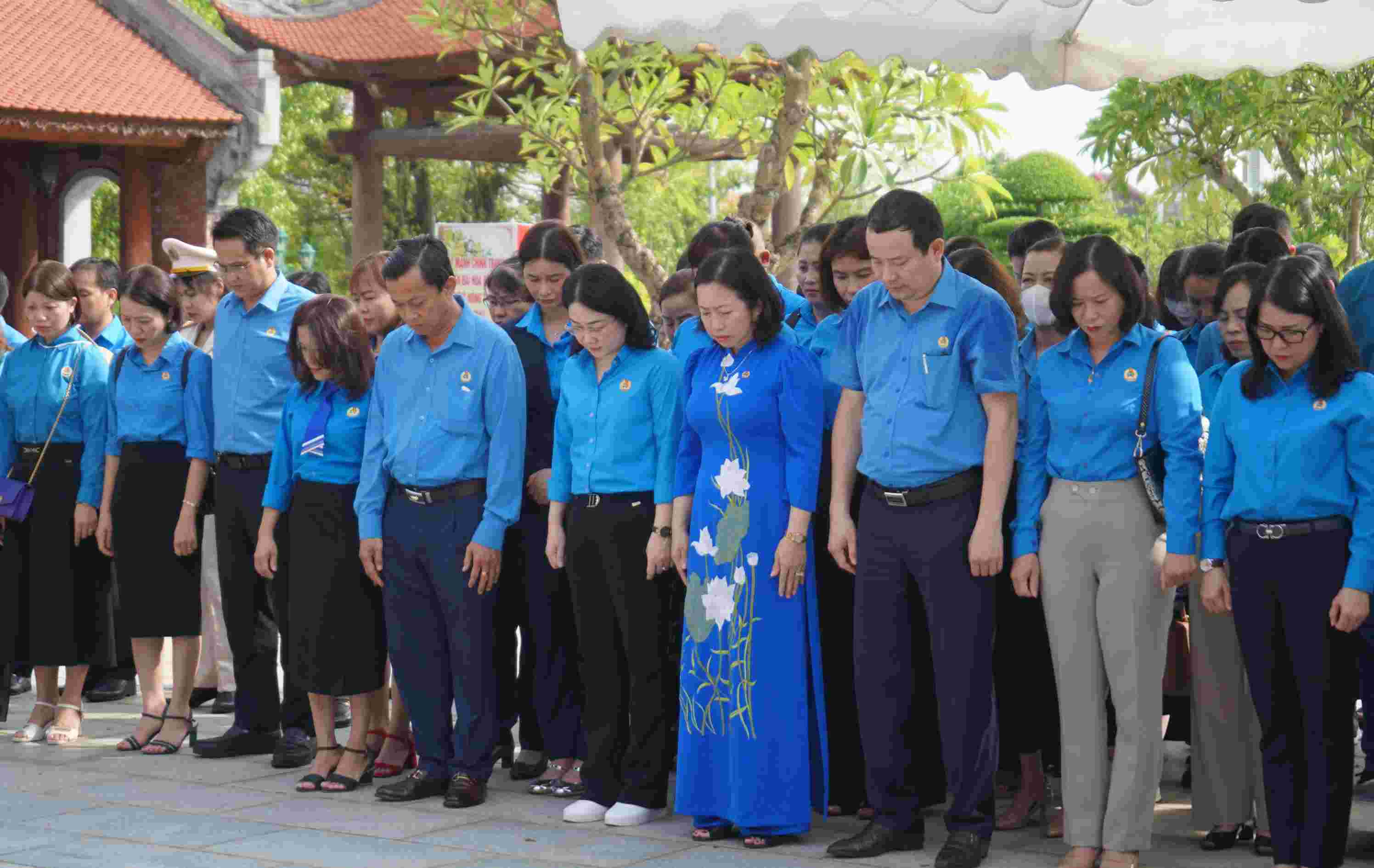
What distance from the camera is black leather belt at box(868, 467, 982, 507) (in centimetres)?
503

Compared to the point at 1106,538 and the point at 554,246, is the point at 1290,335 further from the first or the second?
the point at 554,246

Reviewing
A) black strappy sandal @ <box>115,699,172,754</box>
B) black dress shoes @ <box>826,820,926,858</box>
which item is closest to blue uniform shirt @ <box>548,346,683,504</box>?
black dress shoes @ <box>826,820,926,858</box>

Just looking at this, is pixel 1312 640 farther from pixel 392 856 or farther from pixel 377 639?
pixel 377 639

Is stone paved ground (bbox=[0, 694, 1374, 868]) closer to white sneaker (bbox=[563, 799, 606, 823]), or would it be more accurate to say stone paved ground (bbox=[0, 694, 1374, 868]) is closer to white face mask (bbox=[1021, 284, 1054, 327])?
white sneaker (bbox=[563, 799, 606, 823])

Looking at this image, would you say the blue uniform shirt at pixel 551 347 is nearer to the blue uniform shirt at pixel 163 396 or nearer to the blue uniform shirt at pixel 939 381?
the blue uniform shirt at pixel 163 396

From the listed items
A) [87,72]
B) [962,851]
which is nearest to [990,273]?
[962,851]

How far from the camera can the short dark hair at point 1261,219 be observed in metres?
6.22

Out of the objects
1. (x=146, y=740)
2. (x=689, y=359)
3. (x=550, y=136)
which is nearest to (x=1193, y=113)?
(x=550, y=136)

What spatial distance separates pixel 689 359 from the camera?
5566 mm

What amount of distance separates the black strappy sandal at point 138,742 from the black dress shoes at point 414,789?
1368 millimetres

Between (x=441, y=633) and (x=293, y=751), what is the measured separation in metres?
1.00

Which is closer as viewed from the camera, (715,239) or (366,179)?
(715,239)

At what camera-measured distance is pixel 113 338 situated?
773cm

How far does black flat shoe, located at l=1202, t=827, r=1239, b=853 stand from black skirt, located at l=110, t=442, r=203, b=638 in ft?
12.7
